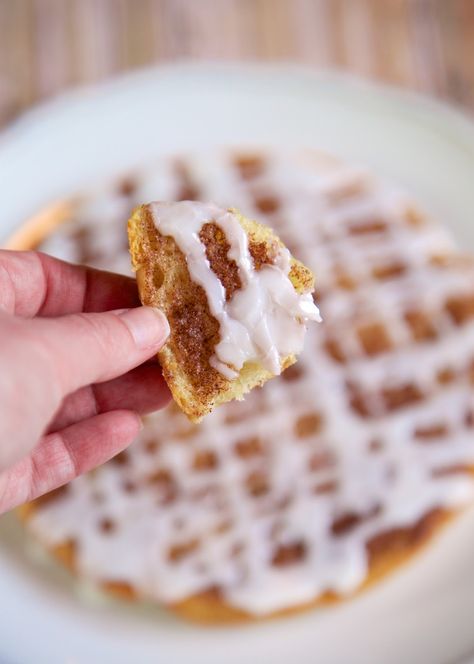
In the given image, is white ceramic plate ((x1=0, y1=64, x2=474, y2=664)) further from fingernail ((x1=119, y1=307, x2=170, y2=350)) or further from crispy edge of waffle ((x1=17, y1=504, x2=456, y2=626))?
fingernail ((x1=119, y1=307, x2=170, y2=350))

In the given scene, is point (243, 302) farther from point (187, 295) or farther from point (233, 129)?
point (233, 129)

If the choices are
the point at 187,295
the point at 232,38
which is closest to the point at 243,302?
the point at 187,295

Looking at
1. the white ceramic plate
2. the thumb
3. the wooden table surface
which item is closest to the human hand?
the thumb

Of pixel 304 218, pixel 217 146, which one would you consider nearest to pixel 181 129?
pixel 217 146

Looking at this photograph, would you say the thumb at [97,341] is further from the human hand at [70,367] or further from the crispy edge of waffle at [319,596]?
the crispy edge of waffle at [319,596]

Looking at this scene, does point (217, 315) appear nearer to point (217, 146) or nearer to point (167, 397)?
point (167, 397)

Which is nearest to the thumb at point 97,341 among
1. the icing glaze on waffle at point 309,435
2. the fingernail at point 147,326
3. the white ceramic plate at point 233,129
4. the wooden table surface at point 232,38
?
the fingernail at point 147,326
